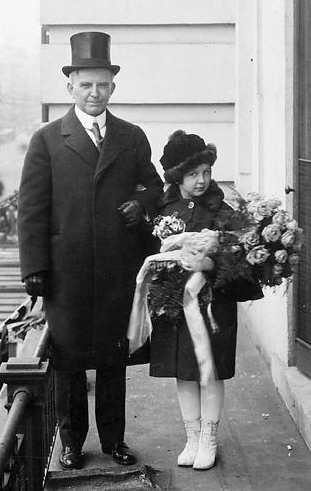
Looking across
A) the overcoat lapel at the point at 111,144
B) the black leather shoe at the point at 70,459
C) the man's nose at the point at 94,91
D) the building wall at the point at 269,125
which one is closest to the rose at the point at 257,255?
the overcoat lapel at the point at 111,144

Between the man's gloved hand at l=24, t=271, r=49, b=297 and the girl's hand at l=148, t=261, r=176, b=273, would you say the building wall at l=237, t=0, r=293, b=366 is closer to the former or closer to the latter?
the girl's hand at l=148, t=261, r=176, b=273

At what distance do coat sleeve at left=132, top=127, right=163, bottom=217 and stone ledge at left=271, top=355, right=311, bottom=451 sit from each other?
4.51ft

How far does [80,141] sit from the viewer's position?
192 inches

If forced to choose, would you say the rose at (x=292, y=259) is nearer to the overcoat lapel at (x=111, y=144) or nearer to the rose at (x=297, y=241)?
the rose at (x=297, y=241)

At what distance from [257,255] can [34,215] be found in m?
1.07

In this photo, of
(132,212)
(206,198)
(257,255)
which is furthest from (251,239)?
(132,212)

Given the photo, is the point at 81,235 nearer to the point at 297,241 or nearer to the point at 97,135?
the point at 97,135

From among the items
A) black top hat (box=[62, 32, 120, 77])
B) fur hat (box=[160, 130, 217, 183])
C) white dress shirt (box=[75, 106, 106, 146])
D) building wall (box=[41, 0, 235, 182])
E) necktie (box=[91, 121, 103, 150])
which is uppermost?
building wall (box=[41, 0, 235, 182])

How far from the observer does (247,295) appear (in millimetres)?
4695

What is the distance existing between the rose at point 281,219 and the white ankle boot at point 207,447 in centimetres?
101

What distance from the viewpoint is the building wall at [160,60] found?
788cm

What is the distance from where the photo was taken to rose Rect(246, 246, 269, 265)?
14.6 feet

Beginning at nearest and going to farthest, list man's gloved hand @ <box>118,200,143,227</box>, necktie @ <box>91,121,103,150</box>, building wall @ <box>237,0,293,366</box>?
1. man's gloved hand @ <box>118,200,143,227</box>
2. necktie @ <box>91,121,103,150</box>
3. building wall @ <box>237,0,293,366</box>

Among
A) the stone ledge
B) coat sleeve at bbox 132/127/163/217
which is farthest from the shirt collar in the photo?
the stone ledge
